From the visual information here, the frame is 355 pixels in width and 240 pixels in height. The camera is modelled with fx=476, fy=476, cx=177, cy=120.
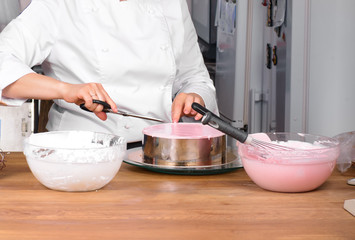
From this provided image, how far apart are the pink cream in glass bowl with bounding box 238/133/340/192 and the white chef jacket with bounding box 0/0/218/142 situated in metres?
0.68

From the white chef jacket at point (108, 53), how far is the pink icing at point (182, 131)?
16.5 inches

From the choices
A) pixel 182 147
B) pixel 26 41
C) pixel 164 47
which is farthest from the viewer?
pixel 164 47

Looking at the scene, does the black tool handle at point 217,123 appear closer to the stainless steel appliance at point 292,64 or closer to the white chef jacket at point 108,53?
the white chef jacket at point 108,53

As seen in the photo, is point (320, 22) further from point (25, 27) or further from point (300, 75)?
point (25, 27)

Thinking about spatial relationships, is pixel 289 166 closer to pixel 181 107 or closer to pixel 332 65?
pixel 181 107

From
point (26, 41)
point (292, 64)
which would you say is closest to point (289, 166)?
point (26, 41)

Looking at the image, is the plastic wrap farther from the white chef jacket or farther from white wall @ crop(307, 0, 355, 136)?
white wall @ crop(307, 0, 355, 136)

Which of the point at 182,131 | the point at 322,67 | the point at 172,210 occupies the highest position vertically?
the point at 322,67

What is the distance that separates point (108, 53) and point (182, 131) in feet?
1.83

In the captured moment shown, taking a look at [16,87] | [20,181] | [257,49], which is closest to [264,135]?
[20,181]

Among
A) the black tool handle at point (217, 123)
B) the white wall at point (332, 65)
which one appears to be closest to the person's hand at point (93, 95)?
the black tool handle at point (217, 123)

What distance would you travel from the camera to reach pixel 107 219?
0.83 meters

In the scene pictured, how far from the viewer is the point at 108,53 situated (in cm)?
162

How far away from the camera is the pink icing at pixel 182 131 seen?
1.14 meters
